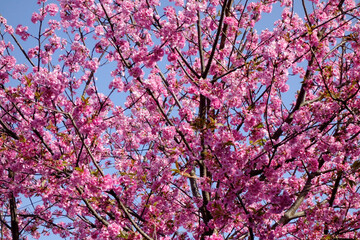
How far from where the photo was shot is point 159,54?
5785mm

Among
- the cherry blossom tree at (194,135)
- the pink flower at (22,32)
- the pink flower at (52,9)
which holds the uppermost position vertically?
the pink flower at (52,9)

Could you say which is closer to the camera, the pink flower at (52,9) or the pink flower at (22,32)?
the pink flower at (52,9)

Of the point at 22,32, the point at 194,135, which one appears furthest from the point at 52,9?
the point at 194,135

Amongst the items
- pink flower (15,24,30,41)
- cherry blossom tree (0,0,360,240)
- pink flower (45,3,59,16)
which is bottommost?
cherry blossom tree (0,0,360,240)

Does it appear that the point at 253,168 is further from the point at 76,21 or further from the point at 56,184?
the point at 76,21

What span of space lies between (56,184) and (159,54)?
2.96m

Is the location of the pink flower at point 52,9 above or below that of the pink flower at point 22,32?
above

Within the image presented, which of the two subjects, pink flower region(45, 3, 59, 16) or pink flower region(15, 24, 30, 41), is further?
pink flower region(15, 24, 30, 41)

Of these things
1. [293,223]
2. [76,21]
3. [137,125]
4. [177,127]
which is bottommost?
[293,223]

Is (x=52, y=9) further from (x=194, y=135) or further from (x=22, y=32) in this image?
(x=194, y=135)

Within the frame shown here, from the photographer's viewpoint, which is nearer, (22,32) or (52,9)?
(52,9)

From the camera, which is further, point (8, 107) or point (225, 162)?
point (8, 107)

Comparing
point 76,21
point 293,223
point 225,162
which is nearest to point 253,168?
point 225,162

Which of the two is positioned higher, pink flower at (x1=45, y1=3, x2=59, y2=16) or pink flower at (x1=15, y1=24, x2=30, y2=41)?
pink flower at (x1=45, y1=3, x2=59, y2=16)
